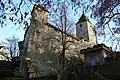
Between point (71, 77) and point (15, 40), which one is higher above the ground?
point (15, 40)

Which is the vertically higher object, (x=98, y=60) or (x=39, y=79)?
(x=98, y=60)

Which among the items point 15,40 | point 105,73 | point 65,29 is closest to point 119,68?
point 105,73

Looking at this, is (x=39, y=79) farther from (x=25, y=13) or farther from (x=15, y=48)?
(x=25, y=13)

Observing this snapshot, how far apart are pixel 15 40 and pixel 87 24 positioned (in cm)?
1697

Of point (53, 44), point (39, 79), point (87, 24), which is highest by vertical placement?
point (87, 24)

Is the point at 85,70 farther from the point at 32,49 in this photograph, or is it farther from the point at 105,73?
the point at 32,49

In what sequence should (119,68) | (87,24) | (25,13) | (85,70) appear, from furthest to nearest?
(87,24) < (85,70) < (119,68) < (25,13)

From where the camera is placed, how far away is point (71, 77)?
104 ft

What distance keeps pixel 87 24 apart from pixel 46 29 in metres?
20.2

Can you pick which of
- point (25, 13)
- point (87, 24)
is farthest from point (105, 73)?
point (87, 24)

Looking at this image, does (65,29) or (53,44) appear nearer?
(65,29)

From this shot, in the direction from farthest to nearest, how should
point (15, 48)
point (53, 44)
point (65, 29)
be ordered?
point (15, 48)
point (53, 44)
point (65, 29)

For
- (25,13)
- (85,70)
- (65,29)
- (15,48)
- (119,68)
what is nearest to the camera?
(25,13)

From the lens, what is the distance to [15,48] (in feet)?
154
